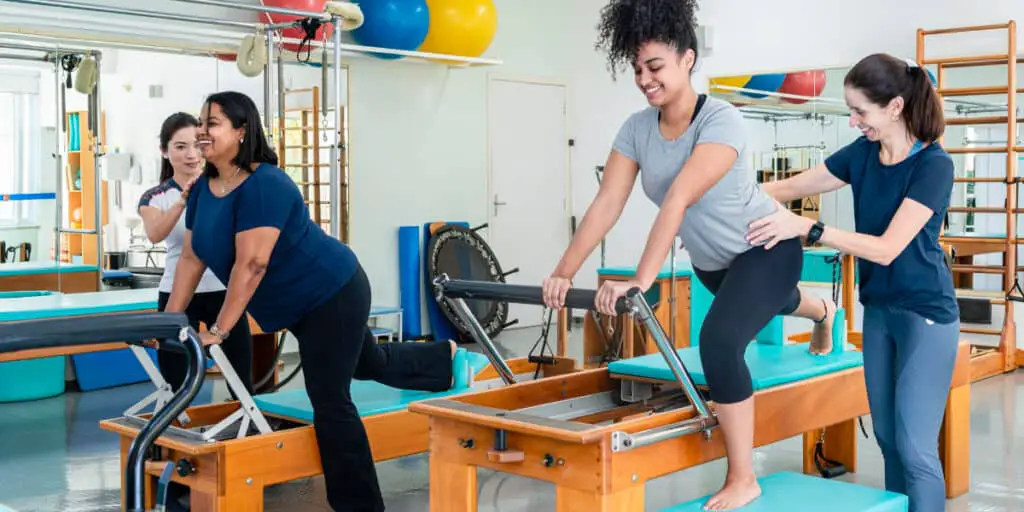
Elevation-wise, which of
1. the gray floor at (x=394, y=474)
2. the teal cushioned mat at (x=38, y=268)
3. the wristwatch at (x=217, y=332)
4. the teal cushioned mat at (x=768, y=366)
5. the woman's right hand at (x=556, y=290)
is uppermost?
the woman's right hand at (x=556, y=290)

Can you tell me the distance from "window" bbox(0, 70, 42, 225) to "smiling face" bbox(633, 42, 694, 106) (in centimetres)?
495

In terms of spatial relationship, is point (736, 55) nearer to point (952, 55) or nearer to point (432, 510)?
point (952, 55)

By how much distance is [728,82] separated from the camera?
8641 mm

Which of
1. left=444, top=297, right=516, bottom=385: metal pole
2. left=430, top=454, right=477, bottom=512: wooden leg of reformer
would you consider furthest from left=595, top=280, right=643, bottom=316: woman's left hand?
left=444, top=297, right=516, bottom=385: metal pole

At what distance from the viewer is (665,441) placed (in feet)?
9.44

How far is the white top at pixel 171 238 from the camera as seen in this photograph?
3.98m

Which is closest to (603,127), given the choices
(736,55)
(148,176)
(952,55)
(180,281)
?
(736,55)

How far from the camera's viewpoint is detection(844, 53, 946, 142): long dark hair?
2.87 metres

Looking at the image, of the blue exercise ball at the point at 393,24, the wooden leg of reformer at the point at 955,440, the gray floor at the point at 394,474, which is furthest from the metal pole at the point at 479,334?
the blue exercise ball at the point at 393,24

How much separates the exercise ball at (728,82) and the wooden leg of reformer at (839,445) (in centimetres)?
447

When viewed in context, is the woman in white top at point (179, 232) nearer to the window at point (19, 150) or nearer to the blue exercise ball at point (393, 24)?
the window at point (19, 150)

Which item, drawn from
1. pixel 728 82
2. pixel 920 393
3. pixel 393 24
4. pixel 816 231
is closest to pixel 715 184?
pixel 816 231

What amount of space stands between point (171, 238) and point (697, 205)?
2.10m

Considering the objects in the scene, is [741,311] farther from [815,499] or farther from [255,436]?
[255,436]
